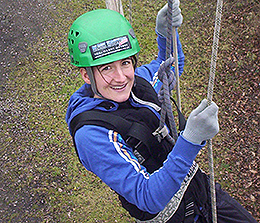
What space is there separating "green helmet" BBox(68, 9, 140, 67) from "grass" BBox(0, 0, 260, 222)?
264 cm

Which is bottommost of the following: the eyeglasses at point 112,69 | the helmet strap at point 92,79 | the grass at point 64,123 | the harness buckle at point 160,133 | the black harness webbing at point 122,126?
the grass at point 64,123

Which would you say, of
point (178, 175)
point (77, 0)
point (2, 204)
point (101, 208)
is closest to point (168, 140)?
point (178, 175)

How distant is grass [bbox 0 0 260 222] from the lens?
392 cm

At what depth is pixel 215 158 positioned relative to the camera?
413 centimetres

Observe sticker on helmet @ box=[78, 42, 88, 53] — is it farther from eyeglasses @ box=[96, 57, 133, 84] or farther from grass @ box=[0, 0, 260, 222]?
grass @ box=[0, 0, 260, 222]

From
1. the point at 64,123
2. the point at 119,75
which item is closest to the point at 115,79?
the point at 119,75

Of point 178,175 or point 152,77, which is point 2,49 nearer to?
point 152,77

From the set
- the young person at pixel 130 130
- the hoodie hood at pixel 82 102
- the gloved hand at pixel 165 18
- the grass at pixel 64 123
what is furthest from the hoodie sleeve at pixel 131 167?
the grass at pixel 64 123

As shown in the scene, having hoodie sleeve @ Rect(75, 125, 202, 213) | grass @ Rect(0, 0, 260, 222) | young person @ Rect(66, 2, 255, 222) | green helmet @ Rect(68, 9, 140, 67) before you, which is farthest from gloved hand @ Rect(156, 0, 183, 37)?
grass @ Rect(0, 0, 260, 222)

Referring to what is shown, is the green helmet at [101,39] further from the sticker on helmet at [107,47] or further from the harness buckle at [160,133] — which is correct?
the harness buckle at [160,133]

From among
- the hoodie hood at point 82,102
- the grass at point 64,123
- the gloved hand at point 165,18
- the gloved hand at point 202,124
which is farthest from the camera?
the grass at point 64,123

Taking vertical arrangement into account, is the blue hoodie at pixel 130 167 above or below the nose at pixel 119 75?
below

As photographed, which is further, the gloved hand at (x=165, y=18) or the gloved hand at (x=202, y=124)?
Result: the gloved hand at (x=165, y=18)

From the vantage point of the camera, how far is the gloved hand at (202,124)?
4.63 ft
